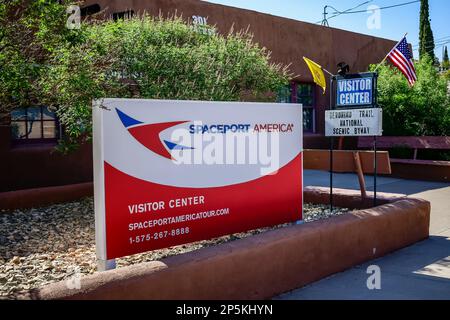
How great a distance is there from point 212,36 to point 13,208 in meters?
4.88

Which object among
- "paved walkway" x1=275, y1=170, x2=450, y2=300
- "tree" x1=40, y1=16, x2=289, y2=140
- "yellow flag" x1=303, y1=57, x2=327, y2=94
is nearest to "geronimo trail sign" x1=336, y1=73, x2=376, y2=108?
"yellow flag" x1=303, y1=57, x2=327, y2=94

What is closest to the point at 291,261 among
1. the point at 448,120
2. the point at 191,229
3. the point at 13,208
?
the point at 191,229

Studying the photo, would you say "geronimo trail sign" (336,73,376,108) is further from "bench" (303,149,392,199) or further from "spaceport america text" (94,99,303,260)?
"spaceport america text" (94,99,303,260)

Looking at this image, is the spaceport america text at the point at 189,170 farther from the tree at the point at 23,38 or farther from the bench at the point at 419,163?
the bench at the point at 419,163

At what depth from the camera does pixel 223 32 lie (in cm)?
1441

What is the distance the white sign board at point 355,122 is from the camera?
A: 7.43m

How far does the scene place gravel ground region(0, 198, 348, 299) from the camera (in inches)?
206

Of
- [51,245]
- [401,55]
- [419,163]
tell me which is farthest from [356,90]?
[419,163]

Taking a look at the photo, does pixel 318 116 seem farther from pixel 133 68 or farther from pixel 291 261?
pixel 291 261

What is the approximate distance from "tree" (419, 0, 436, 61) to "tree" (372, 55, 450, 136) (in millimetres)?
12987

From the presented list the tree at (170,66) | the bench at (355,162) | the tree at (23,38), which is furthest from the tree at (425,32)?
the tree at (23,38)

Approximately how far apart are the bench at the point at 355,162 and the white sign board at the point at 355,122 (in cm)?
54

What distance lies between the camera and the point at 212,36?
9984mm
